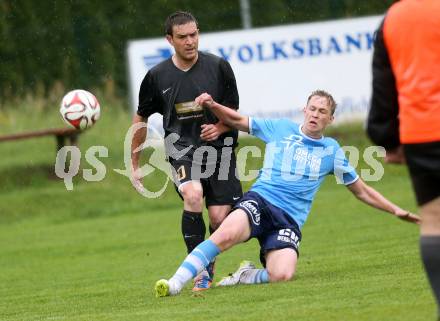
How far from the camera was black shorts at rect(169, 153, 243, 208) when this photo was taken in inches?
336

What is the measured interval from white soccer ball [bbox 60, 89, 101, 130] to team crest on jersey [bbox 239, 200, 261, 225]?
9.15ft

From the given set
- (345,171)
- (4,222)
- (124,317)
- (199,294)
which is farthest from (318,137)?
(4,222)

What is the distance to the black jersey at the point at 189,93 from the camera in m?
A: 8.61

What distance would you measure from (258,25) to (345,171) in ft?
39.6

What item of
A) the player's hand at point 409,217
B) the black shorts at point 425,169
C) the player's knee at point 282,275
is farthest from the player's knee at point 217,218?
the black shorts at point 425,169

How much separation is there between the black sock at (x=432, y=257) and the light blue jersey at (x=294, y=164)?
3.58 m

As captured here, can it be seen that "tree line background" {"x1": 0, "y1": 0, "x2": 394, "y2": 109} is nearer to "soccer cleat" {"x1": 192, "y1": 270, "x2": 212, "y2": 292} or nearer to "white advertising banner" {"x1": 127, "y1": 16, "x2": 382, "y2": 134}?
"white advertising banner" {"x1": 127, "y1": 16, "x2": 382, "y2": 134}

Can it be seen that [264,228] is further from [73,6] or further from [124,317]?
[73,6]

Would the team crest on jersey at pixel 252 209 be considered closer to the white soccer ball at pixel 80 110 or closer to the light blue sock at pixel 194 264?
the light blue sock at pixel 194 264

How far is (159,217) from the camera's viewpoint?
15.5 metres

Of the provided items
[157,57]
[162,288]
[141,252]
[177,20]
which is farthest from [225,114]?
[157,57]

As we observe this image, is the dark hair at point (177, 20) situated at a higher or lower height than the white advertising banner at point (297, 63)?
higher

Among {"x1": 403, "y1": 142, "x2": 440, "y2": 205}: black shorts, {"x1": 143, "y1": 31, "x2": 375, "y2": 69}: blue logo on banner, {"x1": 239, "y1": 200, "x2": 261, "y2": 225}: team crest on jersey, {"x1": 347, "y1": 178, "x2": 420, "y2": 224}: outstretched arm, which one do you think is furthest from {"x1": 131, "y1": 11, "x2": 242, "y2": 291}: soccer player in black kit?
{"x1": 143, "y1": 31, "x2": 375, "y2": 69}: blue logo on banner

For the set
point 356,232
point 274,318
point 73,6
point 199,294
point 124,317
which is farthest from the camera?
point 73,6
